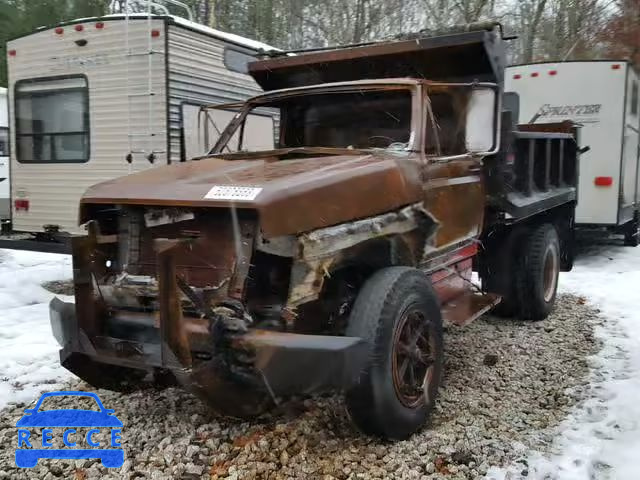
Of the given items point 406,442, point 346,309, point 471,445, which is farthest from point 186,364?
point 471,445

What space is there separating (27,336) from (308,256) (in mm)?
3774

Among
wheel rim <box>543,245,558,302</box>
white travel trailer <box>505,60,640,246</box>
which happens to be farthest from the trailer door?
wheel rim <box>543,245,558,302</box>

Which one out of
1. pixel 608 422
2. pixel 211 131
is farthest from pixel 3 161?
pixel 608 422

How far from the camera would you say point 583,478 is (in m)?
3.32

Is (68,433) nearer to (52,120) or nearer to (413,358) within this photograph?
(413,358)

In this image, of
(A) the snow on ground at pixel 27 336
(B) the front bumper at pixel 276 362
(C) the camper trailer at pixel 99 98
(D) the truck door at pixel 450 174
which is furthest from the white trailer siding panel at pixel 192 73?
(B) the front bumper at pixel 276 362

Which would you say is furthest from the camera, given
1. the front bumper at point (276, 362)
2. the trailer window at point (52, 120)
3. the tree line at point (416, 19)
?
the tree line at point (416, 19)

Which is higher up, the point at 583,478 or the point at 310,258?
the point at 310,258

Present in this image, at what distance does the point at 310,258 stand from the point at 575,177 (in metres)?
5.30

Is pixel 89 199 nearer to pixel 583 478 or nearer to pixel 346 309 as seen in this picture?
pixel 346 309

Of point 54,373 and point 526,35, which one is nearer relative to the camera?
point 54,373

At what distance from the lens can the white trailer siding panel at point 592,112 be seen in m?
10.1

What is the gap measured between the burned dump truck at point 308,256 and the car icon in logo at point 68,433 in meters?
0.24

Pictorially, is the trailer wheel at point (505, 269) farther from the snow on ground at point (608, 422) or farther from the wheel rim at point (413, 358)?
the wheel rim at point (413, 358)
